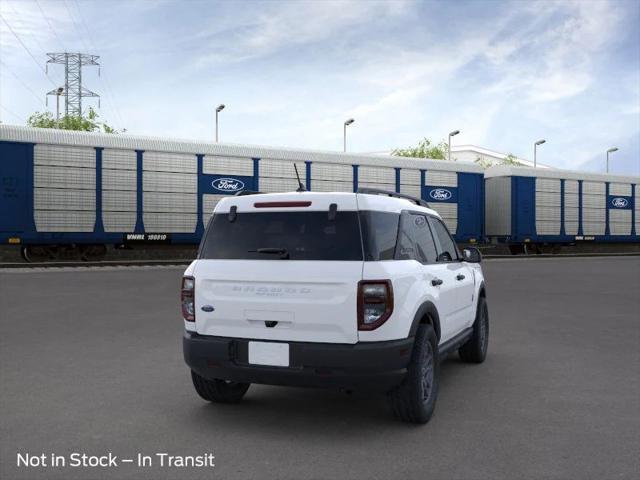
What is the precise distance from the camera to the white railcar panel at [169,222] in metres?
22.9

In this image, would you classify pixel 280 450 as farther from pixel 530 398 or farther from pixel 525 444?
pixel 530 398

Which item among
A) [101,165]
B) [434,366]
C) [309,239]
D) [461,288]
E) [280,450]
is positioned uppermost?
[101,165]

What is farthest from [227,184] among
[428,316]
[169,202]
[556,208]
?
[428,316]

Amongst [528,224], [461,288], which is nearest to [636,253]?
[528,224]

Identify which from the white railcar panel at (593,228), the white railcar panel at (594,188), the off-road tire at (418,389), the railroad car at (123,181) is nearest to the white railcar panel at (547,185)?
the white railcar panel at (594,188)

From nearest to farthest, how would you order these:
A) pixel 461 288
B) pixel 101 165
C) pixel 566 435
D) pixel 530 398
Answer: pixel 566 435 < pixel 530 398 < pixel 461 288 < pixel 101 165

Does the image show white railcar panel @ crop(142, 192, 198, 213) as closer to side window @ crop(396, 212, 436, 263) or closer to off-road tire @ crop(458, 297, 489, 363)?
off-road tire @ crop(458, 297, 489, 363)

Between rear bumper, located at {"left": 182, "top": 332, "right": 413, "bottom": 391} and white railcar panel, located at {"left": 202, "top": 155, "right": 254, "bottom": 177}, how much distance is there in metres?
19.8

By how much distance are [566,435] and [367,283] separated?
1822 mm

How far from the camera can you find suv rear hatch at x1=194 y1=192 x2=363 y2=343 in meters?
4.38

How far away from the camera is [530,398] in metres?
5.52

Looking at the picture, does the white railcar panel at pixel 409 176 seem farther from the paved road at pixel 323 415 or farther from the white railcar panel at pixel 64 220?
the paved road at pixel 323 415

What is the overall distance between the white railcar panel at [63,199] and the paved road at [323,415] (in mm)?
13022

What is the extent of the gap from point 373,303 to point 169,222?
19.9 m
